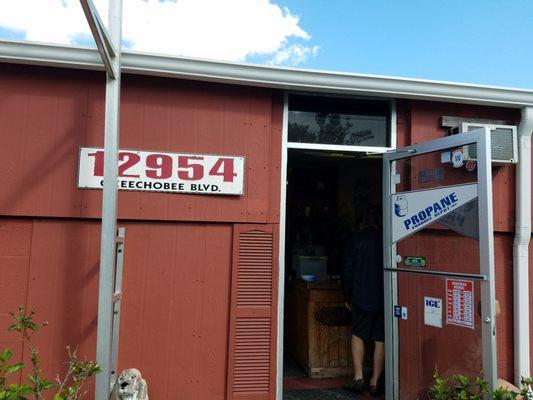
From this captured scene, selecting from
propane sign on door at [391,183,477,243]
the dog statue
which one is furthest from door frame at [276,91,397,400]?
the dog statue

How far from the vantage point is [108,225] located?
2814mm

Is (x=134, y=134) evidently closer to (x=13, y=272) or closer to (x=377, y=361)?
(x=13, y=272)

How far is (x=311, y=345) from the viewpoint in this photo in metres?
4.47

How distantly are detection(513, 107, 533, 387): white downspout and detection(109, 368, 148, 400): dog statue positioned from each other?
319 centimetres

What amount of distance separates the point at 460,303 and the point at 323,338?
1.86 m

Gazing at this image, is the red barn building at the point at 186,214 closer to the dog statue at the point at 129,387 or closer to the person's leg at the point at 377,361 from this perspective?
A: the dog statue at the point at 129,387

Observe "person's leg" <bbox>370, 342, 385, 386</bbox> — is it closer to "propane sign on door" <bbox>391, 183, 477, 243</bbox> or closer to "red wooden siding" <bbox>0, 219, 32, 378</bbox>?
"propane sign on door" <bbox>391, 183, 477, 243</bbox>

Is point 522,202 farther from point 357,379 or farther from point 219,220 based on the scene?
point 219,220

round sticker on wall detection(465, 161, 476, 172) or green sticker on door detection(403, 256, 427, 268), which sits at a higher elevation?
round sticker on wall detection(465, 161, 476, 172)

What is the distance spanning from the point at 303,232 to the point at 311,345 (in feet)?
A: 6.79

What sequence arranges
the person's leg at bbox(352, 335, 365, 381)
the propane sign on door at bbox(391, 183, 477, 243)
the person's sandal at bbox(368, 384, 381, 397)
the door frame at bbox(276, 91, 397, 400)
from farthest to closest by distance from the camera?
the person's leg at bbox(352, 335, 365, 381) → the person's sandal at bbox(368, 384, 381, 397) → the door frame at bbox(276, 91, 397, 400) → the propane sign on door at bbox(391, 183, 477, 243)

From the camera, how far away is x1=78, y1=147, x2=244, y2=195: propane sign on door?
127 inches

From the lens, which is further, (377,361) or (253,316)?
(377,361)

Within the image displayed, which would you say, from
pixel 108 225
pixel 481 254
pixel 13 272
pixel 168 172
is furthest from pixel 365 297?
pixel 13 272
